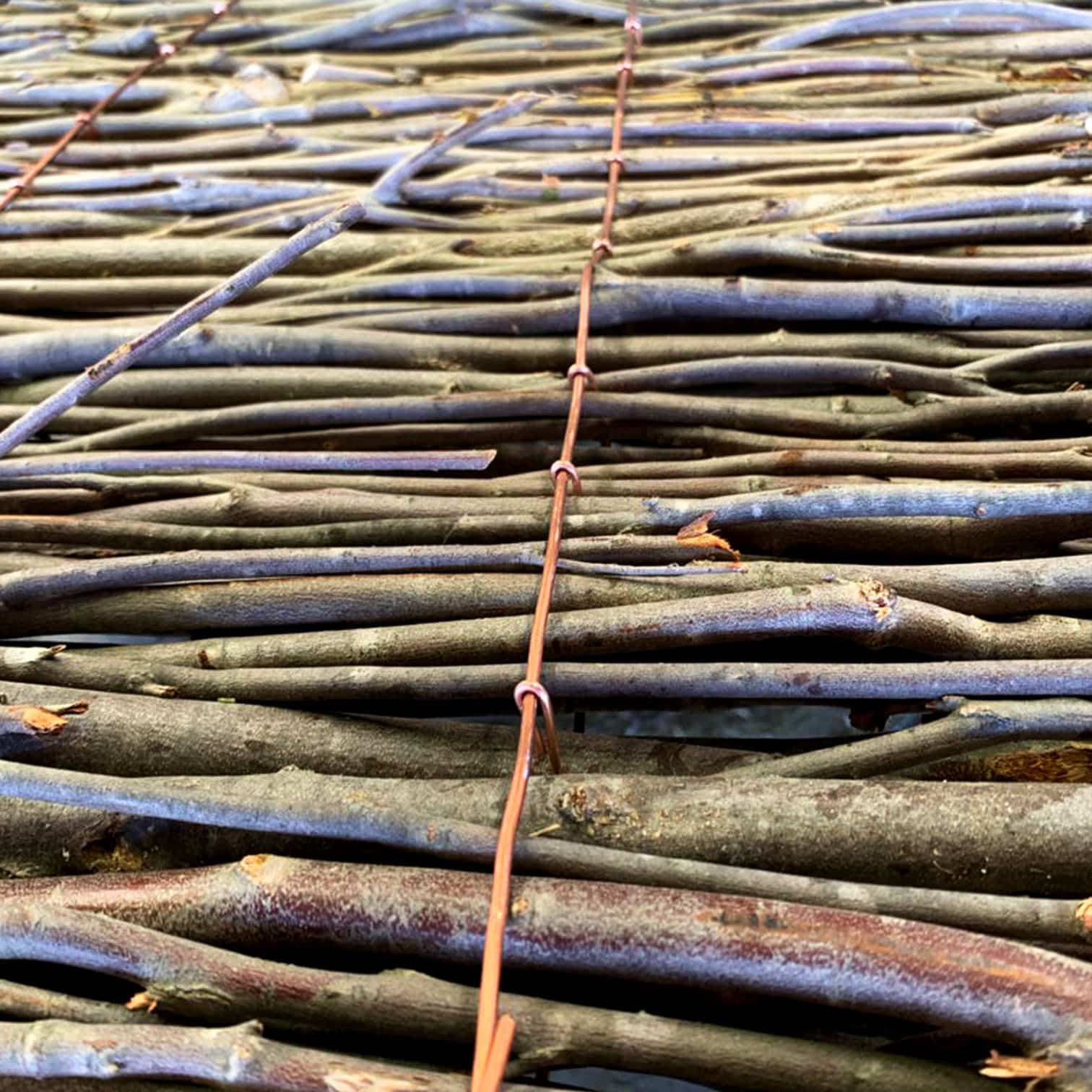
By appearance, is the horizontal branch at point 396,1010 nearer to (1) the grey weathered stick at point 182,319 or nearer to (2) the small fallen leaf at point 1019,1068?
(2) the small fallen leaf at point 1019,1068

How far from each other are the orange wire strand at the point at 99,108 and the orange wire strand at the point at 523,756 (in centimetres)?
102

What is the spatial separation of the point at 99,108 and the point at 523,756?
173 centimetres

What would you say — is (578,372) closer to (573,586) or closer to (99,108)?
(573,586)

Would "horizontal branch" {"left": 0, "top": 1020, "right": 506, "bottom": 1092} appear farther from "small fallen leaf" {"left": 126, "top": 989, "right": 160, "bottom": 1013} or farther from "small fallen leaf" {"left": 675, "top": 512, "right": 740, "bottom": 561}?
"small fallen leaf" {"left": 675, "top": 512, "right": 740, "bottom": 561}

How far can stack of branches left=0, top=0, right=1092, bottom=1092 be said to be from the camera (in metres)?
0.85

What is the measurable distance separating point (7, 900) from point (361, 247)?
1.21m

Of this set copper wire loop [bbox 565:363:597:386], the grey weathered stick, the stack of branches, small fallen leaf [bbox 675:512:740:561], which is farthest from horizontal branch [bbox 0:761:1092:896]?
copper wire loop [bbox 565:363:597:386]

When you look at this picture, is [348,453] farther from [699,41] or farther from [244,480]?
[699,41]

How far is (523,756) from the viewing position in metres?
0.89

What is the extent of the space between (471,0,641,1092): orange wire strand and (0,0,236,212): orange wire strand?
1.02 meters

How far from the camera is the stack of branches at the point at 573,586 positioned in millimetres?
847

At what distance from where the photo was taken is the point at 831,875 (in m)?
0.93

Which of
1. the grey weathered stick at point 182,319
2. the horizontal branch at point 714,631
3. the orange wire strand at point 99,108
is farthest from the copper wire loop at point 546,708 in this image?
the orange wire strand at point 99,108

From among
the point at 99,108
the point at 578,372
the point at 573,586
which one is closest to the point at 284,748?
the point at 573,586
